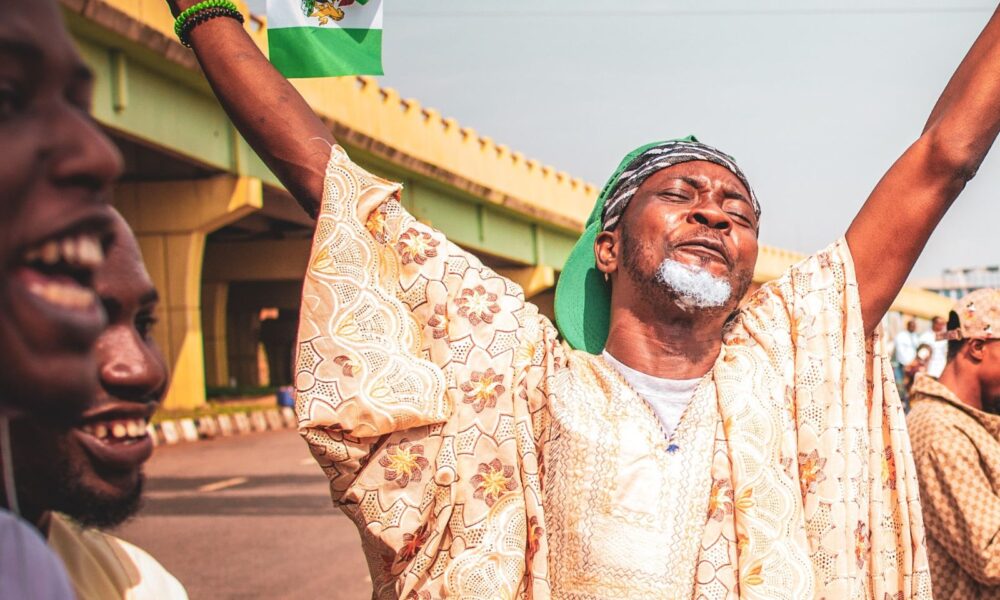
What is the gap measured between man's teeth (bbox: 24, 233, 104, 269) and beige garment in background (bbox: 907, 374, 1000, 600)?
3023 millimetres

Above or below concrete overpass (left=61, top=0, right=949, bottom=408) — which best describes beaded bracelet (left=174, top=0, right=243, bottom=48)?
below

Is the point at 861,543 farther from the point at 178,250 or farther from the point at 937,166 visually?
the point at 178,250

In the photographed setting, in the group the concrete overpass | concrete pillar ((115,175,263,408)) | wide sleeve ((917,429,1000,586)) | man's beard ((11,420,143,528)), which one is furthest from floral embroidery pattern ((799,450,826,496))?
concrete pillar ((115,175,263,408))

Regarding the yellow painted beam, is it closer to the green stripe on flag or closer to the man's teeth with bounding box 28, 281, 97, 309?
the green stripe on flag

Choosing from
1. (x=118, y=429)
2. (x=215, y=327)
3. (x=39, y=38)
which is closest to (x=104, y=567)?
(x=118, y=429)

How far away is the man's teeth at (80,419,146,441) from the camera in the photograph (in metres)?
1.36

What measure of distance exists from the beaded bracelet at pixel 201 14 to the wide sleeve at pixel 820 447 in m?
1.52

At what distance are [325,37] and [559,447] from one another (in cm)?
139

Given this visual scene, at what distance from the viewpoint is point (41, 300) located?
854mm

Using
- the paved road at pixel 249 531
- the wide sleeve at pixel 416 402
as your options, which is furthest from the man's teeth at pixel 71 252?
the paved road at pixel 249 531

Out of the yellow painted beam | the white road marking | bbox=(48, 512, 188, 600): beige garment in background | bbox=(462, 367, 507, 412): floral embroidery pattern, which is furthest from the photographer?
the yellow painted beam

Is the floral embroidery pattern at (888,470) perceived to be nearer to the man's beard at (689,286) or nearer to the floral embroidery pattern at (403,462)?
the man's beard at (689,286)

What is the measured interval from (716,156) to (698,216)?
0.23 m

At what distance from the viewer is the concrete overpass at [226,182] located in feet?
46.0
